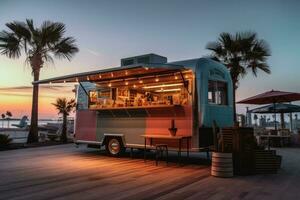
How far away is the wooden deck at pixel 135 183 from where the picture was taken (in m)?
4.75

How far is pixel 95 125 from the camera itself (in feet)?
36.0

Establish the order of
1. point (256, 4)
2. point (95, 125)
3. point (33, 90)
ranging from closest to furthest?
point (95, 125), point (256, 4), point (33, 90)

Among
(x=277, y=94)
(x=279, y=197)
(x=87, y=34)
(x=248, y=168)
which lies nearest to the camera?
(x=279, y=197)

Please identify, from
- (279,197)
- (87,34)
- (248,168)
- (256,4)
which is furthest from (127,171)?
(87,34)

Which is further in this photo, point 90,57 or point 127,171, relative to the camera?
point 90,57

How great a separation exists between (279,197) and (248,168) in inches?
89.2

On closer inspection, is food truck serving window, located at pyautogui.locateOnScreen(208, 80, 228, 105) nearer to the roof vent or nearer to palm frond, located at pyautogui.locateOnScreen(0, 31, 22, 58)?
the roof vent

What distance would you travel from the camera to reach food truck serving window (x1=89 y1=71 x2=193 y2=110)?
8721mm

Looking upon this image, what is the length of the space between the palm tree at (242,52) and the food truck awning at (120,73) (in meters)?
6.49

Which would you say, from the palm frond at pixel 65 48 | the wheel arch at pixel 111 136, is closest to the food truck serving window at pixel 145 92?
the wheel arch at pixel 111 136

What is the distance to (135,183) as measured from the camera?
5703 mm

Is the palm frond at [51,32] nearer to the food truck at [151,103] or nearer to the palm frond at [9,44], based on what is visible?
the palm frond at [9,44]

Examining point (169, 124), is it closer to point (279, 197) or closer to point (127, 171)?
point (127, 171)

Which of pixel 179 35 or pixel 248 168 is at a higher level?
pixel 179 35
